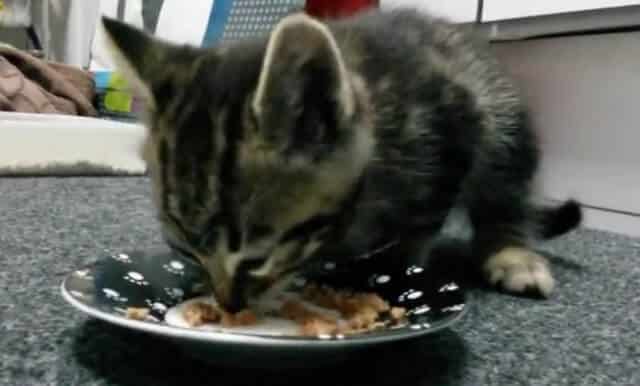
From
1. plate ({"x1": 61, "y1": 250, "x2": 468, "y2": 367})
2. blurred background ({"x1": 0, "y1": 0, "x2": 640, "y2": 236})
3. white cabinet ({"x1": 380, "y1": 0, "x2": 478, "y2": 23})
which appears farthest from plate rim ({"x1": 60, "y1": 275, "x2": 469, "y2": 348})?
white cabinet ({"x1": 380, "y1": 0, "x2": 478, "y2": 23})

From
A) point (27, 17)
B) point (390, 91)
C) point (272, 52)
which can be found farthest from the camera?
point (27, 17)

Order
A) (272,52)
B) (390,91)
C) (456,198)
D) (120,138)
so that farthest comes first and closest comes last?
(120,138) → (456,198) → (390,91) → (272,52)

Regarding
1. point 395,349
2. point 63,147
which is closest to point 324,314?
point 395,349

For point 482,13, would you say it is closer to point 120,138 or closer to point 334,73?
point 120,138

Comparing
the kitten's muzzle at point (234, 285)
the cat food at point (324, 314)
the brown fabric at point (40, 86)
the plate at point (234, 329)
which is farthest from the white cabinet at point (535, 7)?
the brown fabric at point (40, 86)

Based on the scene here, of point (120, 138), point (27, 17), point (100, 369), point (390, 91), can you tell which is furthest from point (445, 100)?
point (27, 17)

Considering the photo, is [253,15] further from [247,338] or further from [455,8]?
[247,338]
